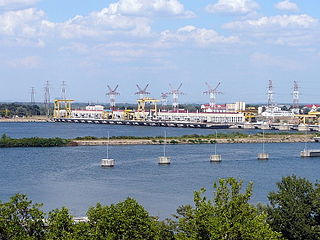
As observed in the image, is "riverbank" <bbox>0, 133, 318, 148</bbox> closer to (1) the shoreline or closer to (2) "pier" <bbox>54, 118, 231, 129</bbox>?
(1) the shoreline

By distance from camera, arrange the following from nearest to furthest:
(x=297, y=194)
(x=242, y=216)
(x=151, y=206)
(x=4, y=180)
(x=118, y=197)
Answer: (x=242, y=216) → (x=297, y=194) → (x=151, y=206) → (x=118, y=197) → (x=4, y=180)

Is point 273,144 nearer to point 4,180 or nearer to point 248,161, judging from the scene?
point 248,161

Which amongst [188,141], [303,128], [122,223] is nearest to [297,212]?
[122,223]

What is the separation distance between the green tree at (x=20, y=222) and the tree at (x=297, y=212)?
7.16 ft

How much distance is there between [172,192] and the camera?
9250 mm

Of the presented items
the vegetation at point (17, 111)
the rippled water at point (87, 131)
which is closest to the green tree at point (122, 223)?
the rippled water at point (87, 131)

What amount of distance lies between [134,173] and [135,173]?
2 cm

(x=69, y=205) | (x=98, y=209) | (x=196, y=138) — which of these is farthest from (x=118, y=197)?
(x=196, y=138)

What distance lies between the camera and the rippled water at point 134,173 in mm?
8775

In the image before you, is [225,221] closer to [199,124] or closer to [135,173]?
[135,173]

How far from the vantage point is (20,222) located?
14.1 feet

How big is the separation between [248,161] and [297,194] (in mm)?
8284

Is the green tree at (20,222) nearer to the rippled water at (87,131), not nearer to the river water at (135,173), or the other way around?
the river water at (135,173)

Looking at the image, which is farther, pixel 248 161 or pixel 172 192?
pixel 248 161
